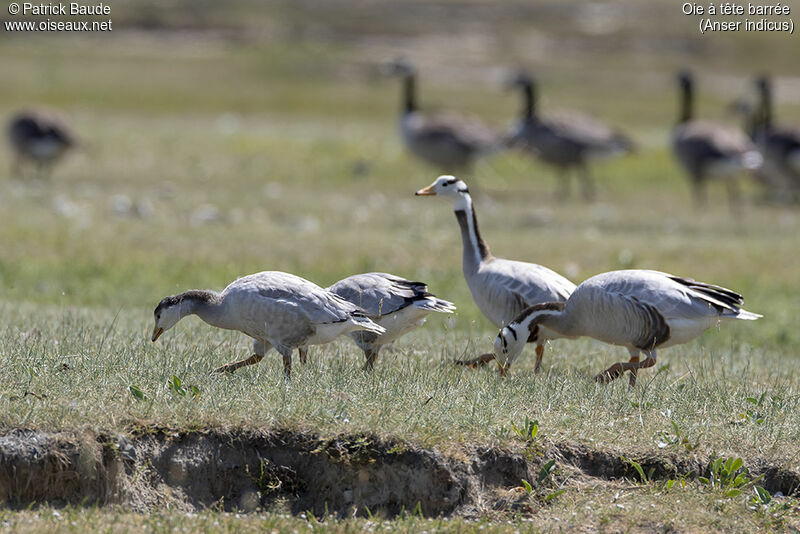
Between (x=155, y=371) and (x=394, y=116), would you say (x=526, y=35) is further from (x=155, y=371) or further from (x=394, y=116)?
(x=155, y=371)

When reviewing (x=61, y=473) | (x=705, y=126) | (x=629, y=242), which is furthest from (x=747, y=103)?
(x=61, y=473)

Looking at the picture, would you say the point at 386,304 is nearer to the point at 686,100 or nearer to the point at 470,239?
the point at 470,239

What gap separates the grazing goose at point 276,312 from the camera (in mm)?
7371

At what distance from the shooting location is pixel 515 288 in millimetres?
9195

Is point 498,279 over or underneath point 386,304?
underneath

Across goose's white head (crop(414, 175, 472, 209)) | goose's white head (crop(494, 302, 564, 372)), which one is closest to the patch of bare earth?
goose's white head (crop(494, 302, 564, 372))

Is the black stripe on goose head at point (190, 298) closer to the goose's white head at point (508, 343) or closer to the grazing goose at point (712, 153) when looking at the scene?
the goose's white head at point (508, 343)

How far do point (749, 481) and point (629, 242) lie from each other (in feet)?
36.3

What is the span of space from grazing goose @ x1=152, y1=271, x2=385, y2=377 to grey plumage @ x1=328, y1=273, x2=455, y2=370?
49 cm

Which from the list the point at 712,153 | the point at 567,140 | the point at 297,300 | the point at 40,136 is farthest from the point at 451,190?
the point at 40,136

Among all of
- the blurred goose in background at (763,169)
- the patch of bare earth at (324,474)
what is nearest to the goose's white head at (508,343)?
the patch of bare earth at (324,474)

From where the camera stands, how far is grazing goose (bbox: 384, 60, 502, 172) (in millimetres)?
23719

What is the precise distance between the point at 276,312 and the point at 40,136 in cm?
1717

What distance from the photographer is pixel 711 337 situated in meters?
12.4
